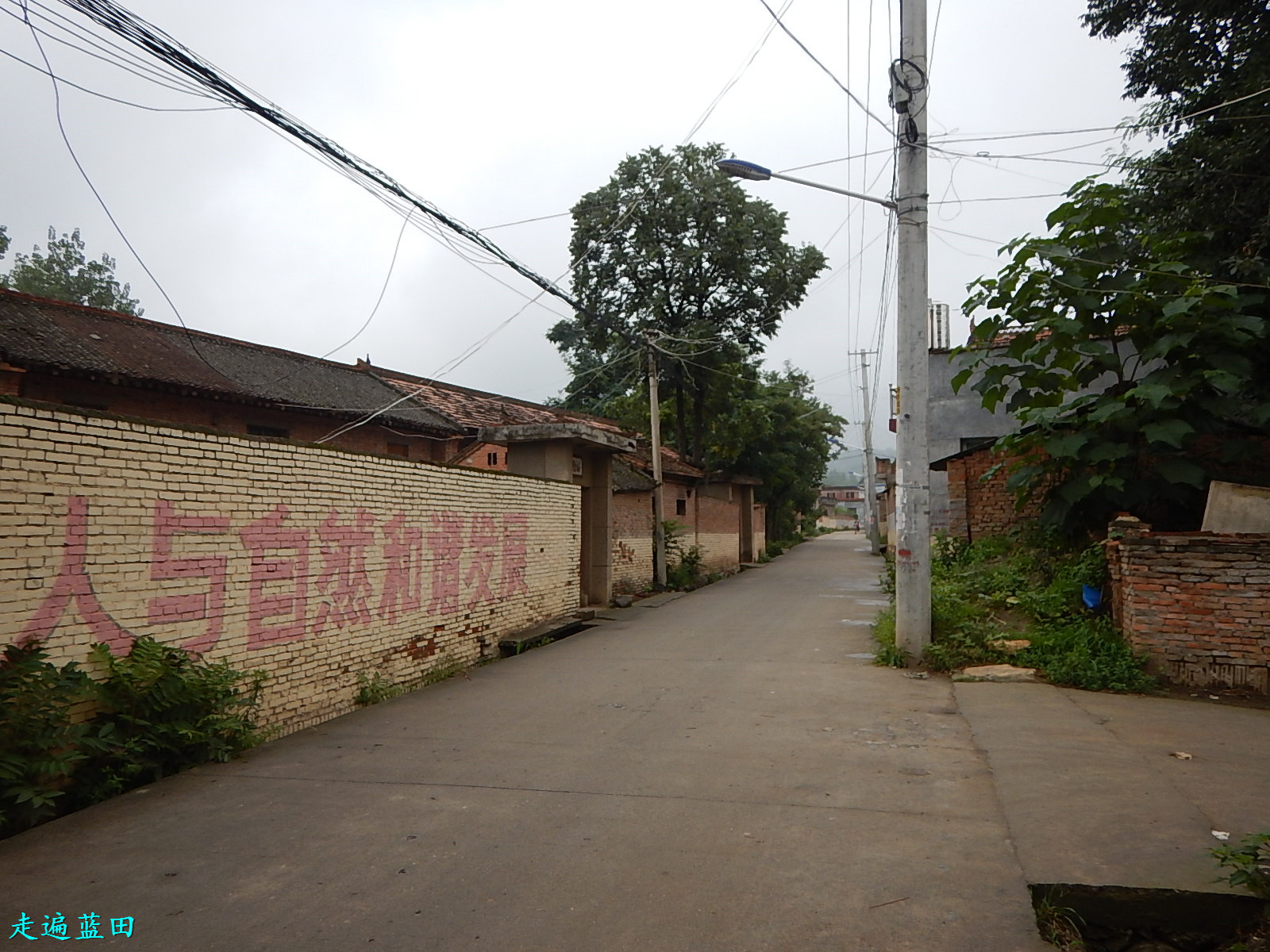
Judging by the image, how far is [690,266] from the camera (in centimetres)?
2755

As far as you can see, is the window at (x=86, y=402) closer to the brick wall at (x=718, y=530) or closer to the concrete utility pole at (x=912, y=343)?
the concrete utility pole at (x=912, y=343)

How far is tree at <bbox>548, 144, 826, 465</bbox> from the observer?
27.5 meters

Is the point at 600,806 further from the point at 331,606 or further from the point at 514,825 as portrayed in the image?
the point at 331,606

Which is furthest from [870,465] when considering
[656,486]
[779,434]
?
[656,486]

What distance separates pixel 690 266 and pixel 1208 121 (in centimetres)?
1886

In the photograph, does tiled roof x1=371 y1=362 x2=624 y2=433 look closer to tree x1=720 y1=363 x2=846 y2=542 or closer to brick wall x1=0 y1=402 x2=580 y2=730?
tree x1=720 y1=363 x2=846 y2=542

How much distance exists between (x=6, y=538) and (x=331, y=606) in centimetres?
290

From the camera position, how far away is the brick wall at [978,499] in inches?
543

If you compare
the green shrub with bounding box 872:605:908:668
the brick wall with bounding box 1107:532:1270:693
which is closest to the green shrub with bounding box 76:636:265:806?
the green shrub with bounding box 872:605:908:668

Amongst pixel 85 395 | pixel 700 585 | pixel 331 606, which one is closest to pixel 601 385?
pixel 700 585

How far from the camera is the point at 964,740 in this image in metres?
6.25

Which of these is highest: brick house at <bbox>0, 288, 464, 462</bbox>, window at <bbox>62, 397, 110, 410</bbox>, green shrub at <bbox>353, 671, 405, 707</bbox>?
brick house at <bbox>0, 288, 464, 462</bbox>

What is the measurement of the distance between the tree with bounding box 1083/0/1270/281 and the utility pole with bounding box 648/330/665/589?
11145 mm

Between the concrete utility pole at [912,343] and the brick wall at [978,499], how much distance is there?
4.68 meters
